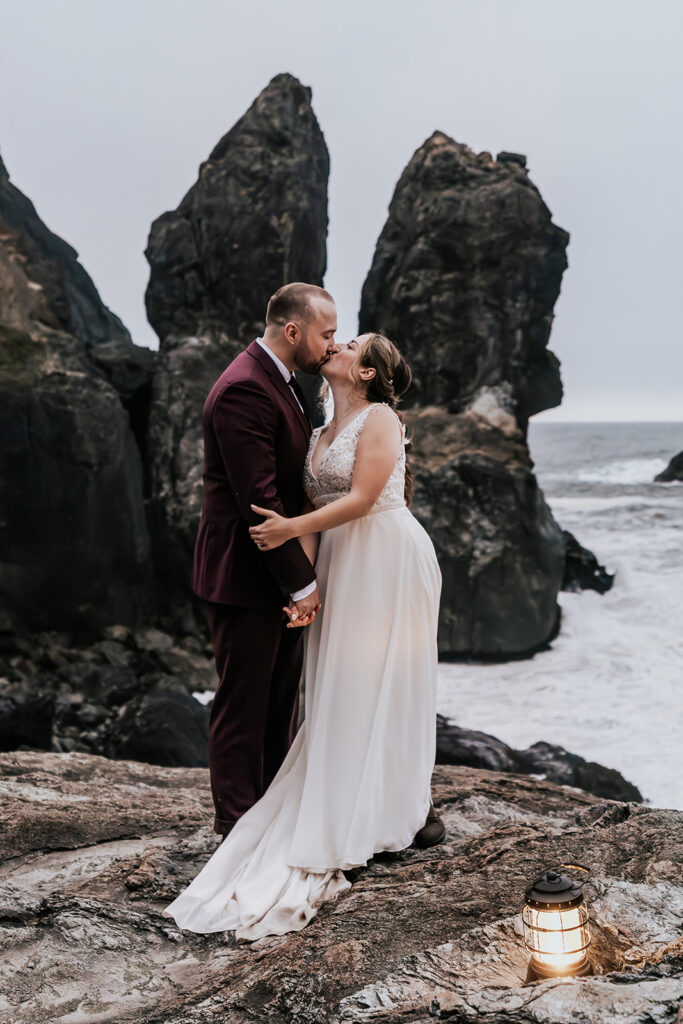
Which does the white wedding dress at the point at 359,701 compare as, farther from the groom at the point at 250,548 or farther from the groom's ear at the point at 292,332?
the groom's ear at the point at 292,332

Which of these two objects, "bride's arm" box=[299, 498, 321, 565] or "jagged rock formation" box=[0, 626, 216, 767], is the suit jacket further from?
"jagged rock formation" box=[0, 626, 216, 767]

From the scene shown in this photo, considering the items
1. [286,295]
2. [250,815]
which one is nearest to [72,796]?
[250,815]

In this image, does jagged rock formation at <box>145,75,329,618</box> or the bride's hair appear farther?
jagged rock formation at <box>145,75,329,618</box>

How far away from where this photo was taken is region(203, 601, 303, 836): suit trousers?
305cm

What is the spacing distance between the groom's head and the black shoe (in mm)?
1687

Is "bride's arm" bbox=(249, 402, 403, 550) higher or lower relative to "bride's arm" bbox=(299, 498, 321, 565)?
higher

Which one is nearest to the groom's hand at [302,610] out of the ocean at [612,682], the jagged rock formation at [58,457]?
the ocean at [612,682]

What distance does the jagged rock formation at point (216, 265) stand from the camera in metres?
13.1

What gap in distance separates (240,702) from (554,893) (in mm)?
1385

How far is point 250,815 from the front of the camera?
2.92 metres

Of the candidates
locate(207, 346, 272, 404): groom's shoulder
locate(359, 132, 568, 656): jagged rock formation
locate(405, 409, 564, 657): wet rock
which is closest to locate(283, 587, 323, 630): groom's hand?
locate(207, 346, 272, 404): groom's shoulder

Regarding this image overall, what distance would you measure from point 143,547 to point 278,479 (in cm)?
1021

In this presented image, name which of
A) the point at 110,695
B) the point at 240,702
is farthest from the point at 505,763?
the point at 240,702

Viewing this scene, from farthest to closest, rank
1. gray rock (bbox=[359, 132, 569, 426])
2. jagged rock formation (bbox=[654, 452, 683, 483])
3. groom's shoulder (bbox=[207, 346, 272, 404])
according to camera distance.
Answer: jagged rock formation (bbox=[654, 452, 683, 483]) → gray rock (bbox=[359, 132, 569, 426]) → groom's shoulder (bbox=[207, 346, 272, 404])
